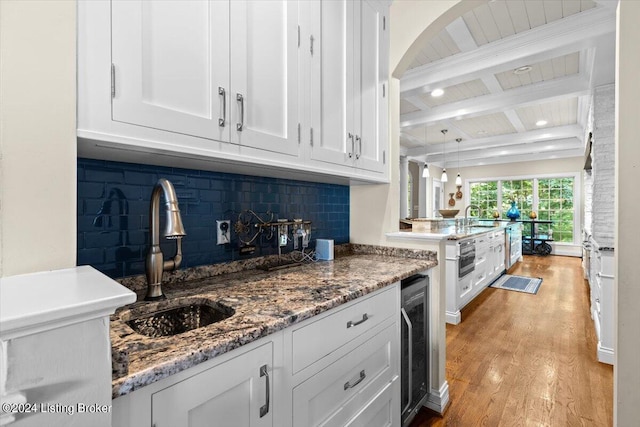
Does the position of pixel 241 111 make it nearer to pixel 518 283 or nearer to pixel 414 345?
pixel 414 345

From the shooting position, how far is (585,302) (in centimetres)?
405

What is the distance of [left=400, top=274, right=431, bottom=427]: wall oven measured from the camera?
168cm

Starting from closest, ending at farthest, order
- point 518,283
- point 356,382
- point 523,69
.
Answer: point 356,382 < point 523,69 < point 518,283

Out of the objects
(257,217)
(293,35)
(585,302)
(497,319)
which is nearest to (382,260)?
(257,217)

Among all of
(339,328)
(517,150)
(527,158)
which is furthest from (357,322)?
(527,158)

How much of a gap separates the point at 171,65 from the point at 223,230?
77 cm

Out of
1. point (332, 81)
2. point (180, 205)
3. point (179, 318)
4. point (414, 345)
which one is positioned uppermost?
point (332, 81)

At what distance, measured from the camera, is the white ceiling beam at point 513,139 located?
19.7 ft

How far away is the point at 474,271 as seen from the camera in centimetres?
393

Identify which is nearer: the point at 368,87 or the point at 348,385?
the point at 348,385

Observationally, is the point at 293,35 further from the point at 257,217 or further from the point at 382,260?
the point at 382,260

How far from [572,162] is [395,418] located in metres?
9.29

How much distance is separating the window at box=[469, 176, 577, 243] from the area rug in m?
4.16

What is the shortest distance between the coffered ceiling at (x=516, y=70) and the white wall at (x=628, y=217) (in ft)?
2.15
